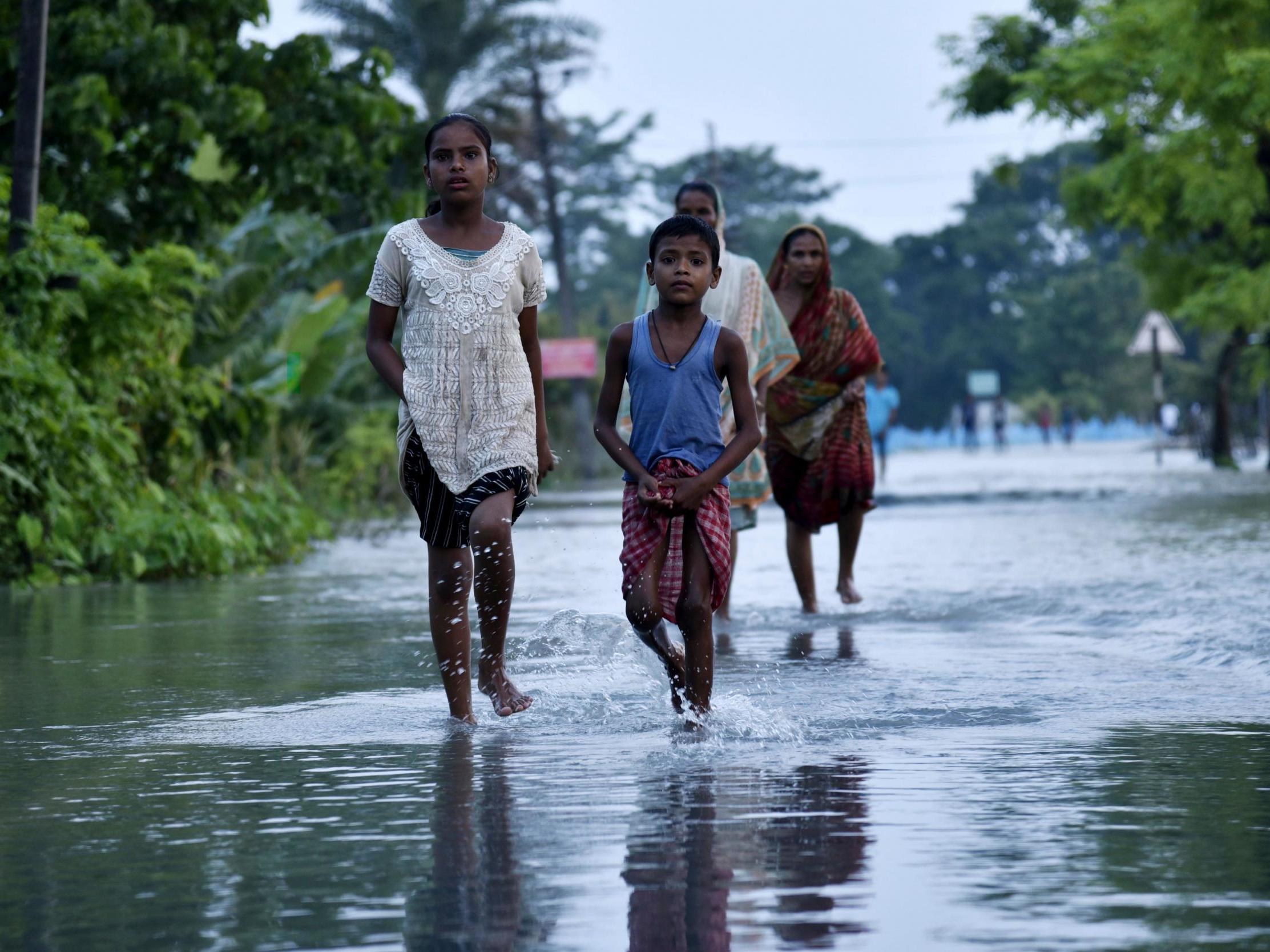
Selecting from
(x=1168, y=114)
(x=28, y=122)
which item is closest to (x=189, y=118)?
(x=28, y=122)

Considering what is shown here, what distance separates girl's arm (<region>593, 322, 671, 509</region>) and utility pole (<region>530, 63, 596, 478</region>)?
141ft

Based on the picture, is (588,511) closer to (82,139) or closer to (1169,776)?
(82,139)

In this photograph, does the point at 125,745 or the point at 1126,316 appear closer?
the point at 125,745

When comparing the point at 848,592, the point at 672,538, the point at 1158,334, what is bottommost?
the point at 848,592

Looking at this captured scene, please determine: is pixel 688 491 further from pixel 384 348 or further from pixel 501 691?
pixel 384 348

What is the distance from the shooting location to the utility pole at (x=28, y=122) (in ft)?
43.0

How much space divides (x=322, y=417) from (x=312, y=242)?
214cm

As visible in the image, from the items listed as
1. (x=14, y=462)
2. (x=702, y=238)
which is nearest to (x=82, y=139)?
(x=14, y=462)

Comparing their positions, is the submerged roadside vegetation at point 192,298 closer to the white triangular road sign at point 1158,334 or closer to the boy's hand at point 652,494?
the boy's hand at point 652,494

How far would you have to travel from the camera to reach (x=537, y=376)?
21.5ft

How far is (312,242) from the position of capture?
23141mm

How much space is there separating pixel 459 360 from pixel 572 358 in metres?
42.7

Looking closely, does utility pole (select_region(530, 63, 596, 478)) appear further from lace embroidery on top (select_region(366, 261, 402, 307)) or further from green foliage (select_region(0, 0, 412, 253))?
lace embroidery on top (select_region(366, 261, 402, 307))

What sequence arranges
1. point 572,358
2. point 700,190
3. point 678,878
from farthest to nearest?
1. point 572,358
2. point 700,190
3. point 678,878
